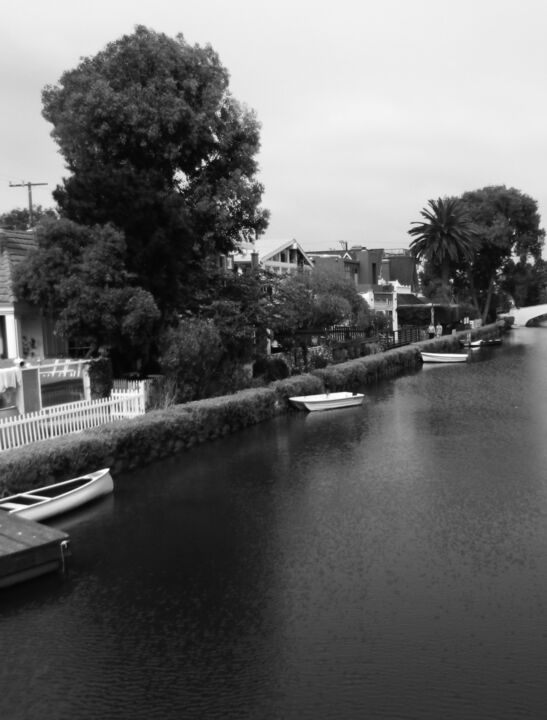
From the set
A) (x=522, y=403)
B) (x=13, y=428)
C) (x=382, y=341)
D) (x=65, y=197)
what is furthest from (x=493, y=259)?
(x=13, y=428)

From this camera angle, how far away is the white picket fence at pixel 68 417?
19297 millimetres

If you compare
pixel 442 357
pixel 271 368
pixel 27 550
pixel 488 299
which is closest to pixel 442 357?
pixel 442 357

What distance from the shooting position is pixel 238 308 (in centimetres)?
3098

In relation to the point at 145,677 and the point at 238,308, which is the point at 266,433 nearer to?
the point at 238,308

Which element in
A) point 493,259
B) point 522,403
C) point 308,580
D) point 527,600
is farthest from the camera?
point 493,259

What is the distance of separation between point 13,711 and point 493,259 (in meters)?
87.8

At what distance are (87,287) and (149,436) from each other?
6.20m

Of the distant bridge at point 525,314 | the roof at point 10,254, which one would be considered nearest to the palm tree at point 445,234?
the distant bridge at point 525,314

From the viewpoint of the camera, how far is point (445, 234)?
77.6m

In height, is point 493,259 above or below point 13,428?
above

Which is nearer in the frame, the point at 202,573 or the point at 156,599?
the point at 156,599

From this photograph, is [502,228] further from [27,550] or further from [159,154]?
[27,550]

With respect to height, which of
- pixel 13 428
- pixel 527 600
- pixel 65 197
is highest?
pixel 65 197

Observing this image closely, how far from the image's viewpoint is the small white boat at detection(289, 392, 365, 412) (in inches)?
1284
